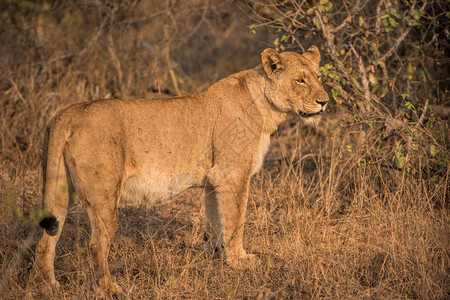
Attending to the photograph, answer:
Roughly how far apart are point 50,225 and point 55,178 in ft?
1.14

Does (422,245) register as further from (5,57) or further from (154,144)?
Result: (5,57)

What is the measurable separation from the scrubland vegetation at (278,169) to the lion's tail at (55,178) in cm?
18

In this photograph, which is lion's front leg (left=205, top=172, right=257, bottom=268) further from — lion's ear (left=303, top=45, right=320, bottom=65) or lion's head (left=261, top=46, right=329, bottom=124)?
lion's ear (left=303, top=45, right=320, bottom=65)

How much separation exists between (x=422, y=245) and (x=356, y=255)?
504 mm

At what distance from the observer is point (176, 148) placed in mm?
4098

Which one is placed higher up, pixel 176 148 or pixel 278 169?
pixel 176 148

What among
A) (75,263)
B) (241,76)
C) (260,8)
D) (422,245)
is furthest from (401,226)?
(260,8)

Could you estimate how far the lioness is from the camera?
12.0ft

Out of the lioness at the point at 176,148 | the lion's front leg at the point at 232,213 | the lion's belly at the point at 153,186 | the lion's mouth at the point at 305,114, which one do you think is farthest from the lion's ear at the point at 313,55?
the lion's belly at the point at 153,186

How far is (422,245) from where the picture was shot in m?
4.04

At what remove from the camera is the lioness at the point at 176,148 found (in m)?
3.64

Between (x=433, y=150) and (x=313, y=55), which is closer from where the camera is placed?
(x=313, y=55)

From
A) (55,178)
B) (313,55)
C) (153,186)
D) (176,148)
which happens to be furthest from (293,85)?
(55,178)

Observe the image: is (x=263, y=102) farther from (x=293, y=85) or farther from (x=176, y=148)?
(x=176, y=148)
